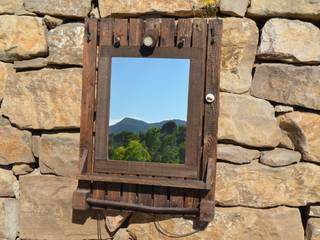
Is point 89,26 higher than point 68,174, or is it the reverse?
point 89,26

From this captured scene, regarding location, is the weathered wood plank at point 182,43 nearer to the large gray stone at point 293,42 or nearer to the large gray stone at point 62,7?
the large gray stone at point 293,42

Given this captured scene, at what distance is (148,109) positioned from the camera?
2379 millimetres

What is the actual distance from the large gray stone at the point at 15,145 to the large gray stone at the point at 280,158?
3.93 ft

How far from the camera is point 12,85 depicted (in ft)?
8.15

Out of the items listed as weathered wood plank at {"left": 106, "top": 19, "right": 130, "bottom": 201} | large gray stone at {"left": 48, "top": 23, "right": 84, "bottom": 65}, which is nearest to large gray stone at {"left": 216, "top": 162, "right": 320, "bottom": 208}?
weathered wood plank at {"left": 106, "top": 19, "right": 130, "bottom": 201}

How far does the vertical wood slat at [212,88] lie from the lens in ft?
7.39

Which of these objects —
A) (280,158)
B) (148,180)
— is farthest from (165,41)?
(280,158)

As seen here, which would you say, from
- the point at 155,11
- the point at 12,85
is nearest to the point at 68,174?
the point at 12,85

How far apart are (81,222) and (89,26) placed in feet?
3.26

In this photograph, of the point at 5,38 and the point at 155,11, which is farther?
the point at 5,38

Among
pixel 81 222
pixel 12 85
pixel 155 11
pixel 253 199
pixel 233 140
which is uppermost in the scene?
pixel 155 11

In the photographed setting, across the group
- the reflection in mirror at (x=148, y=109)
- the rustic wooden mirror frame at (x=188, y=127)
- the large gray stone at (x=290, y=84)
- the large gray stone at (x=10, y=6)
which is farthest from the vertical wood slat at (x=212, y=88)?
the large gray stone at (x=10, y=6)

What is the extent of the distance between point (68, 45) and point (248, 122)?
980 mm

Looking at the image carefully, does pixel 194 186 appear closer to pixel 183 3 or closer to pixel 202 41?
pixel 202 41
